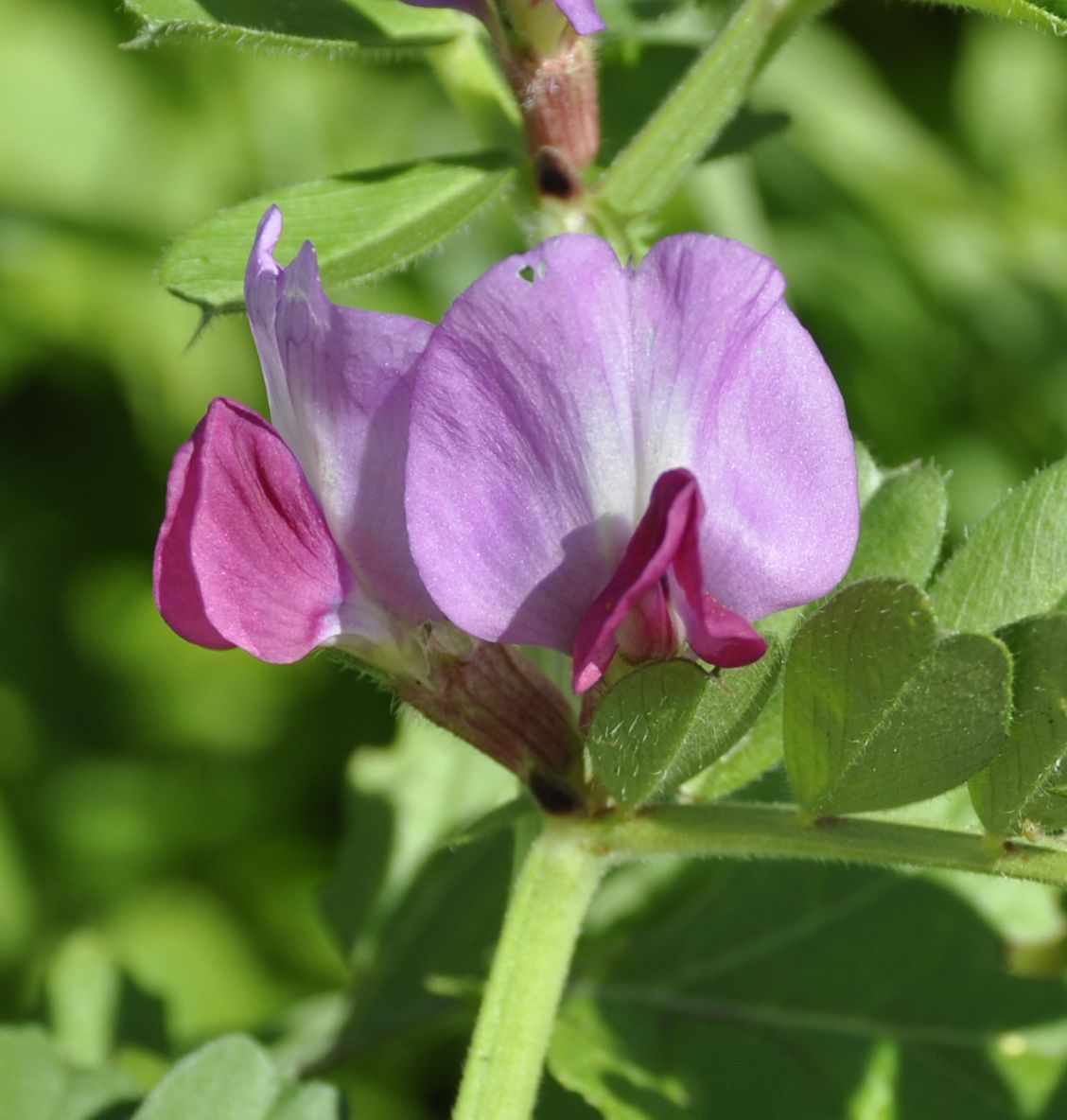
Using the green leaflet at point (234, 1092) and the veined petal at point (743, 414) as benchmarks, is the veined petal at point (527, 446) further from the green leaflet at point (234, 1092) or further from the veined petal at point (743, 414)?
the green leaflet at point (234, 1092)

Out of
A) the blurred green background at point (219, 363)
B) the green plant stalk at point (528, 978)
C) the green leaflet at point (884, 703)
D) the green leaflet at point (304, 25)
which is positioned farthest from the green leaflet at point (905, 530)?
the blurred green background at point (219, 363)

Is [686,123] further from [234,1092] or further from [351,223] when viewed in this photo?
[234,1092]

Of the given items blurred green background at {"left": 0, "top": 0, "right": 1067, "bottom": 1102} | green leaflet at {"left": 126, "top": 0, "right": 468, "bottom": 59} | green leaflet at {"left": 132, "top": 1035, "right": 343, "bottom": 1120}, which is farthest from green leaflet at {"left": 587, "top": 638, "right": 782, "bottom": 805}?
blurred green background at {"left": 0, "top": 0, "right": 1067, "bottom": 1102}

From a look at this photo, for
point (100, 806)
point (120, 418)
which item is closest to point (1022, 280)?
point (120, 418)

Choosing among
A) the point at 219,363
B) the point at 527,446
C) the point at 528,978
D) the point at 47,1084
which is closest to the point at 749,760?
the point at 528,978

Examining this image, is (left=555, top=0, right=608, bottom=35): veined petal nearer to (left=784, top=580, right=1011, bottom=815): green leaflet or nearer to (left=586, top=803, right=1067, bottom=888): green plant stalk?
(left=784, top=580, right=1011, bottom=815): green leaflet

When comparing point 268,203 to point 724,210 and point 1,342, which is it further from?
point 1,342

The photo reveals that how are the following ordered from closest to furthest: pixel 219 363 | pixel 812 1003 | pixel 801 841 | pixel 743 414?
pixel 743 414 < pixel 801 841 < pixel 812 1003 < pixel 219 363
